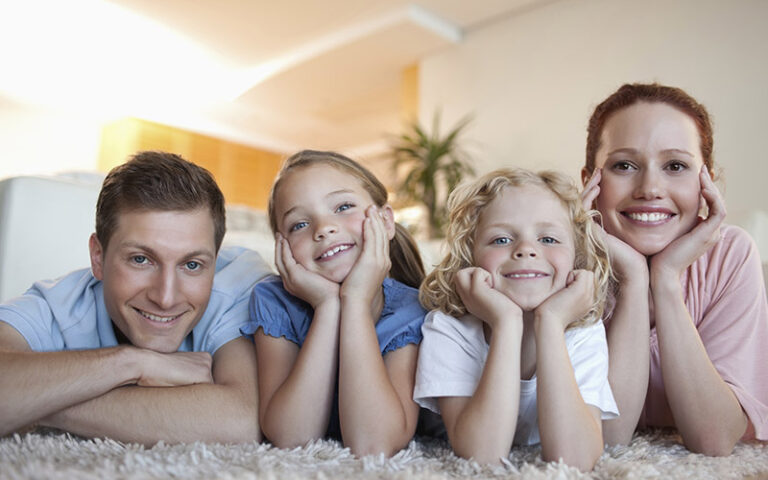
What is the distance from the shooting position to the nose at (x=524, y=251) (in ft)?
3.64

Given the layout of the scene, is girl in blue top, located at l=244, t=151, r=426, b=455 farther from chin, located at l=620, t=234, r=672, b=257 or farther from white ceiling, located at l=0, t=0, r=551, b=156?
white ceiling, located at l=0, t=0, r=551, b=156

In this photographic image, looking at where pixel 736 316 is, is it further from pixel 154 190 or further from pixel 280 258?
pixel 154 190

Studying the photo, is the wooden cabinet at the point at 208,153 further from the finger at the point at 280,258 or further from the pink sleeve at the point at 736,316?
the pink sleeve at the point at 736,316

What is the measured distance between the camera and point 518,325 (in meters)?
1.03

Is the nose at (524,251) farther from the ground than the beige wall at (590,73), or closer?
closer

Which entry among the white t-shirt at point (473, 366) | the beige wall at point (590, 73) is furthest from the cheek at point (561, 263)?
the beige wall at point (590, 73)

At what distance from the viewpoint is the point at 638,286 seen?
123 centimetres

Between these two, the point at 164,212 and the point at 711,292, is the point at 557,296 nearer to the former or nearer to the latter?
the point at 711,292

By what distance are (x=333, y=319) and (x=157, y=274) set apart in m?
0.39

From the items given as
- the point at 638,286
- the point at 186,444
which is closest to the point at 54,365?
the point at 186,444

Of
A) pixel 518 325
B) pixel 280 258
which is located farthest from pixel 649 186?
pixel 280 258

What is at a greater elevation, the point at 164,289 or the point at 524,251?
the point at 524,251

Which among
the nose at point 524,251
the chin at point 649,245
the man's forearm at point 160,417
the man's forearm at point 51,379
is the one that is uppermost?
the chin at point 649,245

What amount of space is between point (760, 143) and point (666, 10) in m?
1.17
